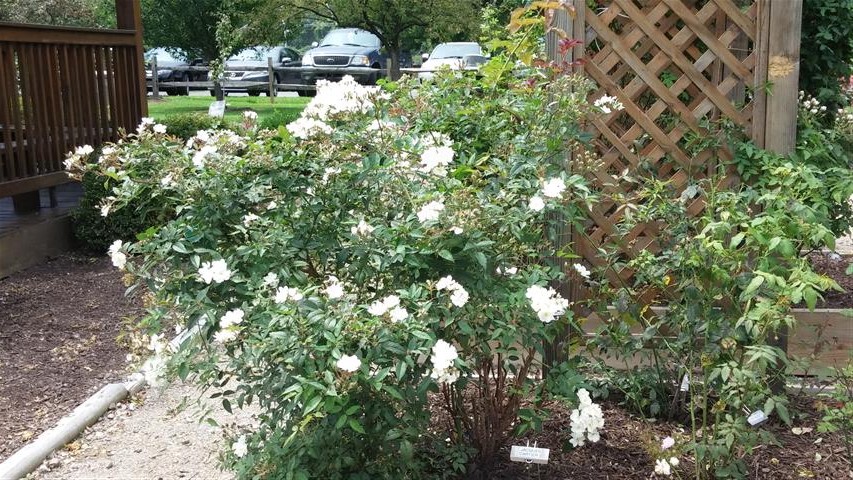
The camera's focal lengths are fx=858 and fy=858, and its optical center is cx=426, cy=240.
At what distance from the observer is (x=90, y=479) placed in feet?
11.0

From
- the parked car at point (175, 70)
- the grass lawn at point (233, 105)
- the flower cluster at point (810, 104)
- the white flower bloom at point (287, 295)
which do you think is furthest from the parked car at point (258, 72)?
the white flower bloom at point (287, 295)

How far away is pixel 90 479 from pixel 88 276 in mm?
3198

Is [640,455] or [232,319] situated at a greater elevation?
[232,319]

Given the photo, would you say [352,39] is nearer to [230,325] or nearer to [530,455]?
[530,455]

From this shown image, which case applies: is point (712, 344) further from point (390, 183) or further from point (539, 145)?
point (390, 183)

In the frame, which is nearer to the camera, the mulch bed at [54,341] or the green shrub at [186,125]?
the mulch bed at [54,341]

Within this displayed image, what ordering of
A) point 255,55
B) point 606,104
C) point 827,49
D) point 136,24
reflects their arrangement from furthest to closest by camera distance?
point 255,55 → point 136,24 → point 827,49 → point 606,104

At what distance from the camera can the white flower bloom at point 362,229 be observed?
249 cm

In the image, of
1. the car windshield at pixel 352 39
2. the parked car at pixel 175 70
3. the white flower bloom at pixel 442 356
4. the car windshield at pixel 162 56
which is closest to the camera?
the white flower bloom at pixel 442 356

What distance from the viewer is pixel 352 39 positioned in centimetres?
2486

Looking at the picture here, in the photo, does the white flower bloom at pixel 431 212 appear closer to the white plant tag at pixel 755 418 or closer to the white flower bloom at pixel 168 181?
the white flower bloom at pixel 168 181

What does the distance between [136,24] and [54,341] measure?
14.6 feet

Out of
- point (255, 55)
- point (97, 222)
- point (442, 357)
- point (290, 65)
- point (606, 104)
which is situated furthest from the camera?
point (255, 55)

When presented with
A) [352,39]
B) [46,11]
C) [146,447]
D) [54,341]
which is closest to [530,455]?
[146,447]
